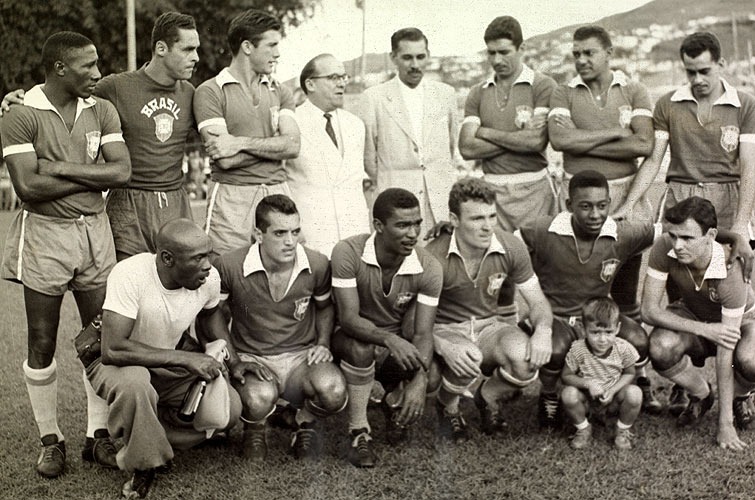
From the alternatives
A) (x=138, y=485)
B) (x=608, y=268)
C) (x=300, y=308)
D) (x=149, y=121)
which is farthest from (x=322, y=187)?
(x=138, y=485)

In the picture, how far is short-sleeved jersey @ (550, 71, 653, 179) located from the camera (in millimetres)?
4965

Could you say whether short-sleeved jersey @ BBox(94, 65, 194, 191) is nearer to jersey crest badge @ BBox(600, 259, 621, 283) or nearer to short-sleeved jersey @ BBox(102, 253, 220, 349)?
short-sleeved jersey @ BBox(102, 253, 220, 349)

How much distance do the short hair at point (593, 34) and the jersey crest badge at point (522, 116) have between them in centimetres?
50

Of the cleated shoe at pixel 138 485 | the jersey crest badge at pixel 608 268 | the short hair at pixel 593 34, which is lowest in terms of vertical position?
the cleated shoe at pixel 138 485

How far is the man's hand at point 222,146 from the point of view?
451 centimetres

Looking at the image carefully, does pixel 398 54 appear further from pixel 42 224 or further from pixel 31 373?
pixel 31 373

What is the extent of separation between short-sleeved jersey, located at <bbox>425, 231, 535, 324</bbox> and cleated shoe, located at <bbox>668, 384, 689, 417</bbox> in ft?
3.67

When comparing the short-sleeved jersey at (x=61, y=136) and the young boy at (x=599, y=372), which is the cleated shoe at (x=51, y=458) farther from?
the young boy at (x=599, y=372)

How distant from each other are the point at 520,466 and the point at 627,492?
53 cm

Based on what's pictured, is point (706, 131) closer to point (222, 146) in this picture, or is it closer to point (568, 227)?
point (568, 227)

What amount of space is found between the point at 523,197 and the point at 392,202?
1225 mm

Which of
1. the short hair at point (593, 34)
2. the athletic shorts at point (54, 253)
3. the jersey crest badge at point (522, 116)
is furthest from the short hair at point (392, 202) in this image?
the short hair at point (593, 34)

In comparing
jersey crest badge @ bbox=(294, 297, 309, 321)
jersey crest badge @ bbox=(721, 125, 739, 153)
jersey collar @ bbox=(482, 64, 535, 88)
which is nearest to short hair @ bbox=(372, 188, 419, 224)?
jersey crest badge @ bbox=(294, 297, 309, 321)

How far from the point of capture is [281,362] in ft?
14.3
